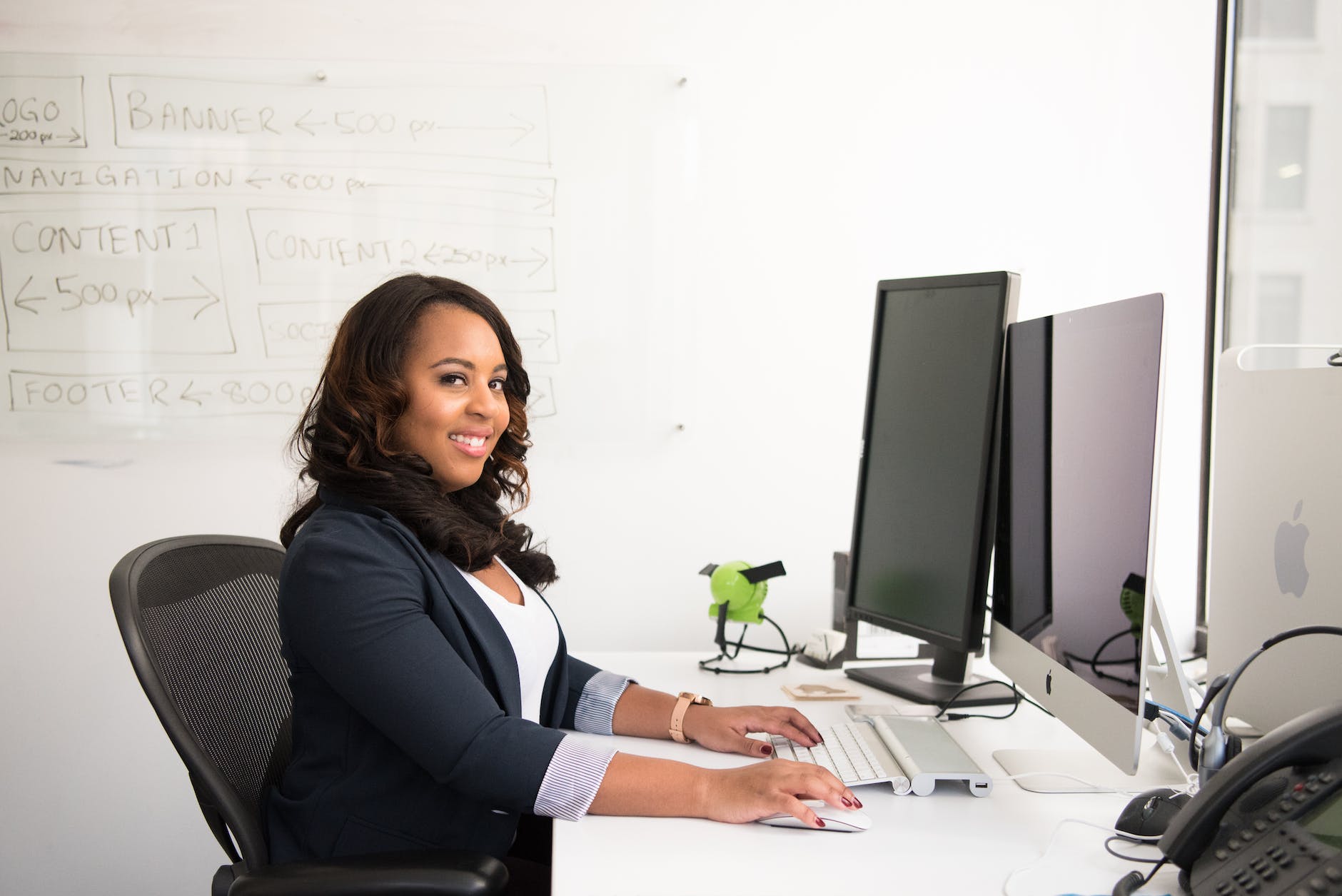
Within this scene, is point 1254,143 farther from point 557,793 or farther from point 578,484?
point 557,793

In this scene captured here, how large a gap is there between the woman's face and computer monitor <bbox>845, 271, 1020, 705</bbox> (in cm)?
67

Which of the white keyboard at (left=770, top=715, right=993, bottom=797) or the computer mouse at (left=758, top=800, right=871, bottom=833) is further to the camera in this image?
the white keyboard at (left=770, top=715, right=993, bottom=797)

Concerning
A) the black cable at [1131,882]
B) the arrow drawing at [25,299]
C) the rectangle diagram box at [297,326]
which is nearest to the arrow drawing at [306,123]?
the rectangle diagram box at [297,326]

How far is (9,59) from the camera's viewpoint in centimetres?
233

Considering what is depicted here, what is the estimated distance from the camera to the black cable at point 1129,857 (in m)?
0.97

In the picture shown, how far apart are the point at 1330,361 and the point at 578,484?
164 centimetres

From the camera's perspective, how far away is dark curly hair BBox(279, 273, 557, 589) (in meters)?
1.28

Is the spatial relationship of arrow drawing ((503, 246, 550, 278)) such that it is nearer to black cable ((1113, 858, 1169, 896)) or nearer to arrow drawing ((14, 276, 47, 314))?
arrow drawing ((14, 276, 47, 314))

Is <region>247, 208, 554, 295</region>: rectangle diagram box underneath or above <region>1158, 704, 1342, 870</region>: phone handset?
above

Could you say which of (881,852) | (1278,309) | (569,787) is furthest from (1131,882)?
(1278,309)

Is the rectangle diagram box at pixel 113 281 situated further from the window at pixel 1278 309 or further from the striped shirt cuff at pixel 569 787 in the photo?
the window at pixel 1278 309

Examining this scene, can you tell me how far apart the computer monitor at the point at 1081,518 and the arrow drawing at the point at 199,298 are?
183cm

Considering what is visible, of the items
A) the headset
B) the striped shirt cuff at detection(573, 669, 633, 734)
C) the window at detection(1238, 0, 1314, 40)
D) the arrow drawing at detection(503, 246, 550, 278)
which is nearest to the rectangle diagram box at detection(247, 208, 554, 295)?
the arrow drawing at detection(503, 246, 550, 278)

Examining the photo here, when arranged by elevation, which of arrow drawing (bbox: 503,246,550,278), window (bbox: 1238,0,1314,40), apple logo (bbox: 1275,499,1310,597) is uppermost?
window (bbox: 1238,0,1314,40)
